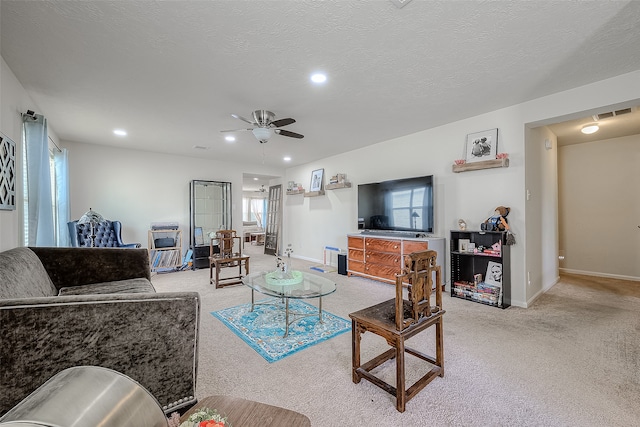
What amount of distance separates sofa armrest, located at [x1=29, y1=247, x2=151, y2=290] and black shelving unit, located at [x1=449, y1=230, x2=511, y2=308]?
12.7ft

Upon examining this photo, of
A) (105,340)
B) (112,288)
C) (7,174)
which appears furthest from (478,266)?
(7,174)

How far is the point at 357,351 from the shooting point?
1.85 meters

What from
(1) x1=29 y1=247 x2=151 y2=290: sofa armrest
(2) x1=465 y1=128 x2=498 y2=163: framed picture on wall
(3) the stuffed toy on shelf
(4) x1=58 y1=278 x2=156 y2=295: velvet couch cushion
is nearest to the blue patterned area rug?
(4) x1=58 y1=278 x2=156 y2=295: velvet couch cushion

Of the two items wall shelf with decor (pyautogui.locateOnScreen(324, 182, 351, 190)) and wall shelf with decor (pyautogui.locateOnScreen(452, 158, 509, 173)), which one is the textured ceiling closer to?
wall shelf with decor (pyautogui.locateOnScreen(452, 158, 509, 173))

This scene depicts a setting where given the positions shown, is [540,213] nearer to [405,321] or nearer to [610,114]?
[610,114]

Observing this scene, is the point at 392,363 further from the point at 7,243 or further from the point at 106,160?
the point at 106,160

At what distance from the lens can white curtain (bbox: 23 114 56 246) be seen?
Answer: 103 inches

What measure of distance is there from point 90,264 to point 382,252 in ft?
12.2

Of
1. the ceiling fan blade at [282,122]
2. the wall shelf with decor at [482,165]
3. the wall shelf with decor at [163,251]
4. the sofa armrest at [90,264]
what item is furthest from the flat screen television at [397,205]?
the wall shelf with decor at [163,251]

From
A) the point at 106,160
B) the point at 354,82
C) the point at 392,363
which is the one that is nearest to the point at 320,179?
the point at 354,82

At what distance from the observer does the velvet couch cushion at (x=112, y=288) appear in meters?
2.30

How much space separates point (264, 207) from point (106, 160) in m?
7.73

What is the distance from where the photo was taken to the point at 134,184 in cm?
554

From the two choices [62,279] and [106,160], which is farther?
[106,160]
